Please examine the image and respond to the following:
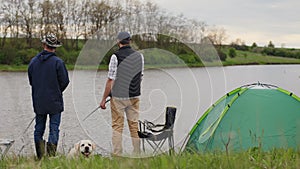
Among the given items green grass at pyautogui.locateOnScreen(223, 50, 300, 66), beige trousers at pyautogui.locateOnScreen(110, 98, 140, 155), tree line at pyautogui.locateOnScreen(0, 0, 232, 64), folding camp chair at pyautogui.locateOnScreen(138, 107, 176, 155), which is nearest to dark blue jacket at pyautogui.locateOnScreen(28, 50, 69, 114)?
beige trousers at pyautogui.locateOnScreen(110, 98, 140, 155)

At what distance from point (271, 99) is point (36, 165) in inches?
120

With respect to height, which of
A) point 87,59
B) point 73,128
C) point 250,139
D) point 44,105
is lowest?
point 73,128

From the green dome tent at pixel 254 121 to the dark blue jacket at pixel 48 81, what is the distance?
1.55 metres

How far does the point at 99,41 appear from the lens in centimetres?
623

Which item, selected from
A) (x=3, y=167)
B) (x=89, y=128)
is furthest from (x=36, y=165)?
(x=89, y=128)

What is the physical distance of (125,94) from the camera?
5.38 m

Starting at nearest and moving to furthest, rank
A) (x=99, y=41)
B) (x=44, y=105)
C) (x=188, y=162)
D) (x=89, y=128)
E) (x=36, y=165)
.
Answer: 1. (x=188, y=162)
2. (x=36, y=165)
3. (x=44, y=105)
4. (x=99, y=41)
5. (x=89, y=128)

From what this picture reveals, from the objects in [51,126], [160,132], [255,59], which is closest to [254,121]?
[160,132]

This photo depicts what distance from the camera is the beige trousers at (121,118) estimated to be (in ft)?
17.8

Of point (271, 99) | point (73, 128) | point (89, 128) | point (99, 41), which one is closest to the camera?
point (271, 99)

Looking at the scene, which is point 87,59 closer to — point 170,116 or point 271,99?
point 170,116

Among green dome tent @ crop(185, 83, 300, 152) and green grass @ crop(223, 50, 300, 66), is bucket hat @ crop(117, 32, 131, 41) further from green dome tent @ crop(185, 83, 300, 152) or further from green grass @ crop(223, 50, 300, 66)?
green grass @ crop(223, 50, 300, 66)

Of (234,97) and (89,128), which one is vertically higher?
(234,97)

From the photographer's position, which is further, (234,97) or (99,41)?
(99,41)
